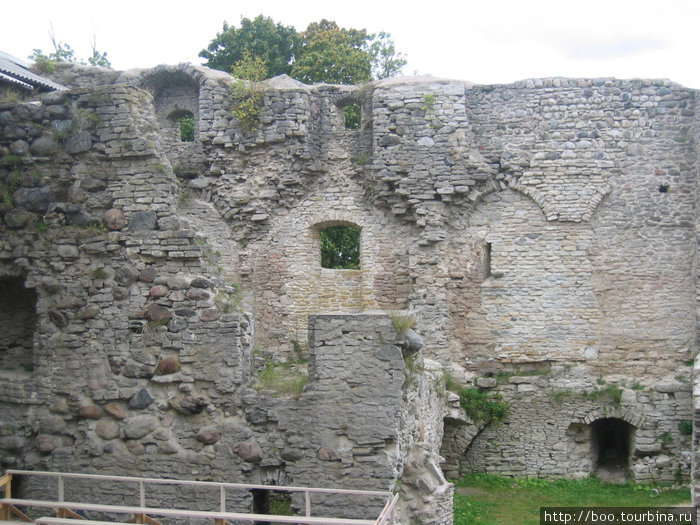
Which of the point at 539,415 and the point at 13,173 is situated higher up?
the point at 13,173

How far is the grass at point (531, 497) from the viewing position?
13.0 metres

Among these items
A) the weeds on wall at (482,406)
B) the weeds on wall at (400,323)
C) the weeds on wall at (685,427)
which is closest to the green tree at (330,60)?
the weeds on wall at (482,406)

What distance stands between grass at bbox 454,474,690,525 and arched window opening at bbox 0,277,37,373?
6605 millimetres

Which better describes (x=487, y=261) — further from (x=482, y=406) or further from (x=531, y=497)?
(x=531, y=497)

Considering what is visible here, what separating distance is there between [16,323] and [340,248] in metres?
12.8

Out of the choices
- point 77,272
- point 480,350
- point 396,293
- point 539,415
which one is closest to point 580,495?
point 539,415

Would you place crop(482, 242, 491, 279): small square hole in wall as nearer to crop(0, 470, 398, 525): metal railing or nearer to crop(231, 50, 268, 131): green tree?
crop(231, 50, 268, 131): green tree

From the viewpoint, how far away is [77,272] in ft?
33.9

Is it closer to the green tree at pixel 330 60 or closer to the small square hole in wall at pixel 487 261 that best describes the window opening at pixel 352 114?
the green tree at pixel 330 60

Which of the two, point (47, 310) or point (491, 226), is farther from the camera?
point (491, 226)

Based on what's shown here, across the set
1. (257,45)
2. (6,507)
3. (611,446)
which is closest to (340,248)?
(257,45)

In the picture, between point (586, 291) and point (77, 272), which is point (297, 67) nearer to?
point (586, 291)

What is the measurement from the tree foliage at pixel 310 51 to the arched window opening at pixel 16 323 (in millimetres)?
13419

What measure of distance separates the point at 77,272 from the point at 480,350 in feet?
26.2
